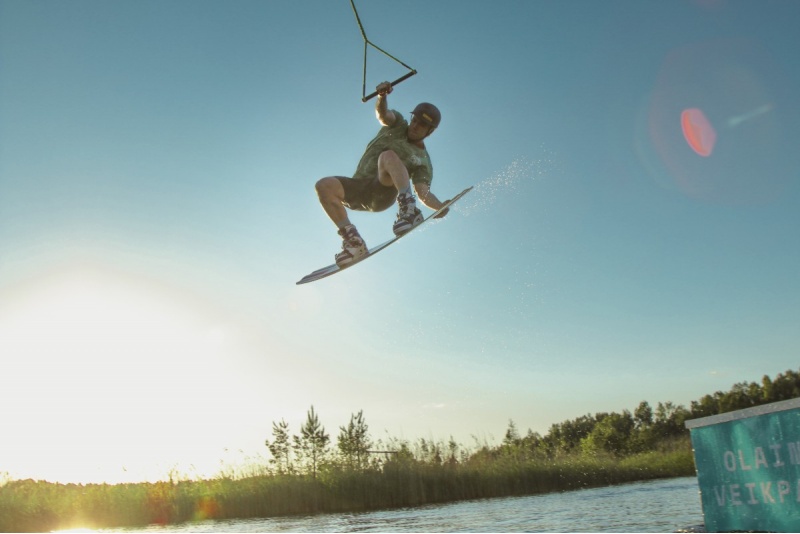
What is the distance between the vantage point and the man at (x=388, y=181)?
863cm

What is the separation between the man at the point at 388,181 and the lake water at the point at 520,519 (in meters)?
5.90

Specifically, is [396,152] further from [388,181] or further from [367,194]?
[367,194]

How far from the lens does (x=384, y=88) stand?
26.5 feet

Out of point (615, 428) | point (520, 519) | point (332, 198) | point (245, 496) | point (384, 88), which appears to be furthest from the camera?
point (615, 428)

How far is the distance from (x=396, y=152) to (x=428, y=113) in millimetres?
693

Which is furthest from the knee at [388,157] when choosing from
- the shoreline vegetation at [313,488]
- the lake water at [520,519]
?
the shoreline vegetation at [313,488]

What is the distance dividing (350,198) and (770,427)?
229 inches

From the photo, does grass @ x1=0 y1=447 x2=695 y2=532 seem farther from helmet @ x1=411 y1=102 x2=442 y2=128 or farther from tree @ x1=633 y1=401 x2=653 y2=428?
tree @ x1=633 y1=401 x2=653 y2=428

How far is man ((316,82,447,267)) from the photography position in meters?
8.63

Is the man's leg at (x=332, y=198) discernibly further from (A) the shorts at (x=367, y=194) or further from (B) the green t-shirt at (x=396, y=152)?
(B) the green t-shirt at (x=396, y=152)

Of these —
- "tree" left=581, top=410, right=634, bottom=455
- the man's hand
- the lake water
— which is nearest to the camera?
the man's hand

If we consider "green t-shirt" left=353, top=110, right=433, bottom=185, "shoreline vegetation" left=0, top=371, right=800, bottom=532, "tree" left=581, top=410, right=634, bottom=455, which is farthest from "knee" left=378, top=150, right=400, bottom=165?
"tree" left=581, top=410, right=634, bottom=455

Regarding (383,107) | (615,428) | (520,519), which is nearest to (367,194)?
(383,107)

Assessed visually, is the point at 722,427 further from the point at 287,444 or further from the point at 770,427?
the point at 287,444
